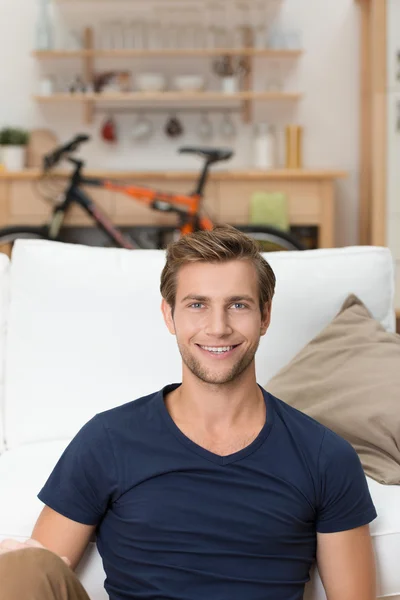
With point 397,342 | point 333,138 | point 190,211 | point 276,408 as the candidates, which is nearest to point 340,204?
A: point 333,138

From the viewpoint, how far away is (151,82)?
561 cm

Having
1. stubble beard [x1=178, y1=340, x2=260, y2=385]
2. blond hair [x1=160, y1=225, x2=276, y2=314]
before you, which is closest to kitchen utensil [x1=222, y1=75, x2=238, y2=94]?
blond hair [x1=160, y1=225, x2=276, y2=314]

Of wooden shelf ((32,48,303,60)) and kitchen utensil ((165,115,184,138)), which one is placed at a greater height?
wooden shelf ((32,48,303,60))

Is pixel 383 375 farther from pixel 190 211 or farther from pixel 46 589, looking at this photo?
pixel 190 211

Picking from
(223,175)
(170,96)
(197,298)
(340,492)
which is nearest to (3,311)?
(197,298)

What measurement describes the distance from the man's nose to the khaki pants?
0.40m

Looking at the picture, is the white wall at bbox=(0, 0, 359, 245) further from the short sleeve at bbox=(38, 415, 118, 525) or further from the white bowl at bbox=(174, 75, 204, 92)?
the short sleeve at bbox=(38, 415, 118, 525)

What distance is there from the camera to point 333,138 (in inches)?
232

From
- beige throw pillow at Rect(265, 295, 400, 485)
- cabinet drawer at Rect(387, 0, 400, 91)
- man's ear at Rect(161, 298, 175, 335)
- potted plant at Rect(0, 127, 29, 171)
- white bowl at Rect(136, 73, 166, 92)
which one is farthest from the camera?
white bowl at Rect(136, 73, 166, 92)

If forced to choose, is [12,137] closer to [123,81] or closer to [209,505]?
[123,81]

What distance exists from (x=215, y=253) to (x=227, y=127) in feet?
15.1

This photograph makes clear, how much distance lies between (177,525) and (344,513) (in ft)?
0.84

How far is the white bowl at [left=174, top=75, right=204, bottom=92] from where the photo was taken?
18.4 feet

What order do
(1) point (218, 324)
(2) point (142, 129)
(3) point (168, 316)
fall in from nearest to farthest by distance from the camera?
1. (1) point (218, 324)
2. (3) point (168, 316)
3. (2) point (142, 129)
